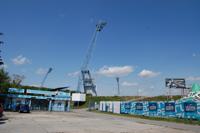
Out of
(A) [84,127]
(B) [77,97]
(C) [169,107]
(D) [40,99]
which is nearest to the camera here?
(A) [84,127]

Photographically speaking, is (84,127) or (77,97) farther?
(77,97)

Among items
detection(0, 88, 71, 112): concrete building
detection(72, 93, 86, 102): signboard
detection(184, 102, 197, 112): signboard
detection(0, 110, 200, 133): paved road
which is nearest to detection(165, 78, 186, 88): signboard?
detection(0, 88, 71, 112): concrete building

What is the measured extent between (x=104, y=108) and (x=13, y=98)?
22805mm

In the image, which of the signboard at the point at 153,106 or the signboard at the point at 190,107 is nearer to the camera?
the signboard at the point at 190,107

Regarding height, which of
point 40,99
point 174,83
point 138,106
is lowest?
point 138,106

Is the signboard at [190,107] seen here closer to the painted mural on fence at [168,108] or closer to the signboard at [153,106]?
the painted mural on fence at [168,108]

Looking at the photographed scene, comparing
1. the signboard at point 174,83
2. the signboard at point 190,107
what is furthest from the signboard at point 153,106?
the signboard at point 174,83

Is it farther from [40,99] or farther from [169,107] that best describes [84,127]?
[40,99]

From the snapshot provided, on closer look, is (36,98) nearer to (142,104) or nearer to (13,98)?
(13,98)

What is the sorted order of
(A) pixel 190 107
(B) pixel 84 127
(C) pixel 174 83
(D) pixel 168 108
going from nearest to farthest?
1. (B) pixel 84 127
2. (A) pixel 190 107
3. (D) pixel 168 108
4. (C) pixel 174 83

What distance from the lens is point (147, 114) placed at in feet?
144

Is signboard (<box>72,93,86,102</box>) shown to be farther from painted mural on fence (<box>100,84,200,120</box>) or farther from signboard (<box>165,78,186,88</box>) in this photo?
painted mural on fence (<box>100,84,200,120</box>)

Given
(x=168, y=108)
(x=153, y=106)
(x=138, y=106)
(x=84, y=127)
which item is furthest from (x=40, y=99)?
(x=84, y=127)

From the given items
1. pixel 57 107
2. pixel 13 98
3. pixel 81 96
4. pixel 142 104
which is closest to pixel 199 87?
pixel 142 104
